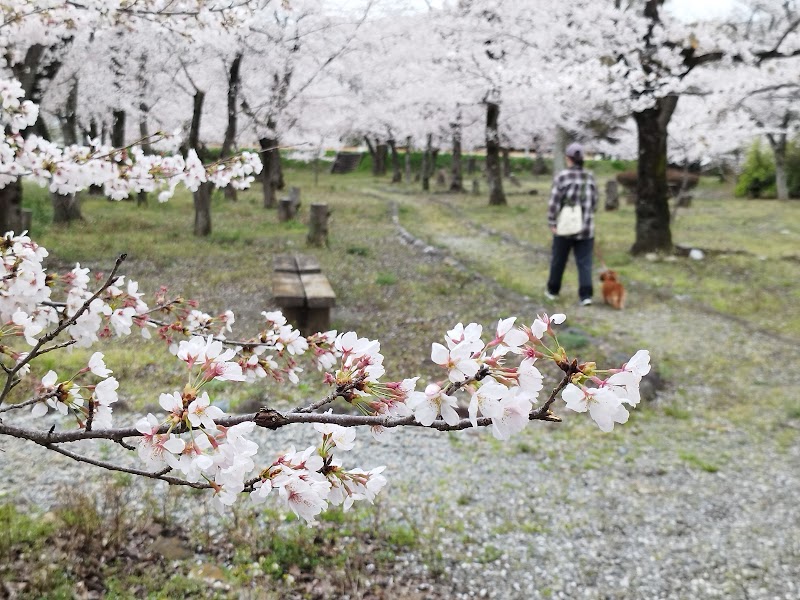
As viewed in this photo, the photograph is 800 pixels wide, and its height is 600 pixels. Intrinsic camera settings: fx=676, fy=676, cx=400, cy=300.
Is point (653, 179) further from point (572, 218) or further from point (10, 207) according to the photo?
point (10, 207)

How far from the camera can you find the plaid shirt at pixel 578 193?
7363 mm

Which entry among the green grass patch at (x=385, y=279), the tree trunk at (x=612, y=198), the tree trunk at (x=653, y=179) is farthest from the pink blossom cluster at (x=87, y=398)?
the tree trunk at (x=612, y=198)

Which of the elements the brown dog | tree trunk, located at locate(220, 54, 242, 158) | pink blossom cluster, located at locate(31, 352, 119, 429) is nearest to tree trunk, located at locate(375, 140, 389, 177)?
tree trunk, located at locate(220, 54, 242, 158)

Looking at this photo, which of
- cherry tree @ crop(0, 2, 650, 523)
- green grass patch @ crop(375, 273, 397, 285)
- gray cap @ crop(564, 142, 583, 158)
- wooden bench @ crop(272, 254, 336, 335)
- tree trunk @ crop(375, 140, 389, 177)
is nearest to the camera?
cherry tree @ crop(0, 2, 650, 523)

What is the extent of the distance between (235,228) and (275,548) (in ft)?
37.3

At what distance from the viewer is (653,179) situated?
10.6 meters

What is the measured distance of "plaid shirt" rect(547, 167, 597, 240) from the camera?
7363 millimetres

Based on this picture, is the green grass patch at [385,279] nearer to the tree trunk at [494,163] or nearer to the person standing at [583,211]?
the person standing at [583,211]

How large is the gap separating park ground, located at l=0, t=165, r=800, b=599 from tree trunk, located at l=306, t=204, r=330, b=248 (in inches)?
112

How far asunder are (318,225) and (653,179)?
18.0 feet

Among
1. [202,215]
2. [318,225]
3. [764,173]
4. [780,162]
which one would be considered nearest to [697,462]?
[318,225]

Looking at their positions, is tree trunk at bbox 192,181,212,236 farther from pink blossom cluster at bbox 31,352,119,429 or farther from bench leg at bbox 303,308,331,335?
pink blossom cluster at bbox 31,352,119,429

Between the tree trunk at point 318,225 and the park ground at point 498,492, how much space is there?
112 inches

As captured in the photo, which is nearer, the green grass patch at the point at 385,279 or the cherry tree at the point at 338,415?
the cherry tree at the point at 338,415
